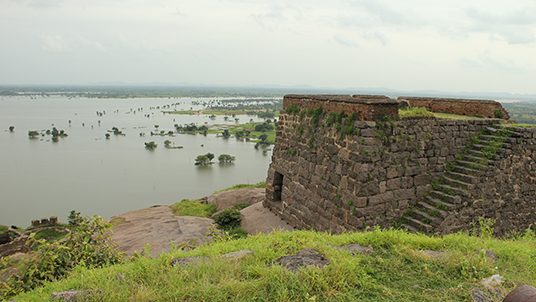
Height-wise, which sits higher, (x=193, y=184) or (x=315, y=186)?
(x=315, y=186)

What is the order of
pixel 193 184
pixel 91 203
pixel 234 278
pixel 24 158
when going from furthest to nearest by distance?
pixel 24 158 → pixel 193 184 → pixel 91 203 → pixel 234 278

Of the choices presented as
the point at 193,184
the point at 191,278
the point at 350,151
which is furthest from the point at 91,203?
the point at 191,278

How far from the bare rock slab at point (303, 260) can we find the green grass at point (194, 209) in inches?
444

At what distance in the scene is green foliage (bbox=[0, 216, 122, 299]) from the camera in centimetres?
497

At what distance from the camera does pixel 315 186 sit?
1081 centimetres

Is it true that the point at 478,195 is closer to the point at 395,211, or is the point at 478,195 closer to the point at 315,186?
the point at 395,211

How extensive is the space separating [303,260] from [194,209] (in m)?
12.6

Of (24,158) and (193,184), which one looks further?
(24,158)

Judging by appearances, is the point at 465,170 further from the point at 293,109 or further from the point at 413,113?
the point at 293,109

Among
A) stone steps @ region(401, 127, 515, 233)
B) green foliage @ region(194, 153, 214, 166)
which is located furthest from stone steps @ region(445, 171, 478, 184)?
green foliage @ region(194, 153, 214, 166)

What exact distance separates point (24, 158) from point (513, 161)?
180 feet

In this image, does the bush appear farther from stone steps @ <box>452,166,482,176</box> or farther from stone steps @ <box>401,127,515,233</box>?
stone steps @ <box>452,166,482,176</box>

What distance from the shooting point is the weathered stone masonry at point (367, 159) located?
901cm

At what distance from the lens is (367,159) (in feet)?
29.3
